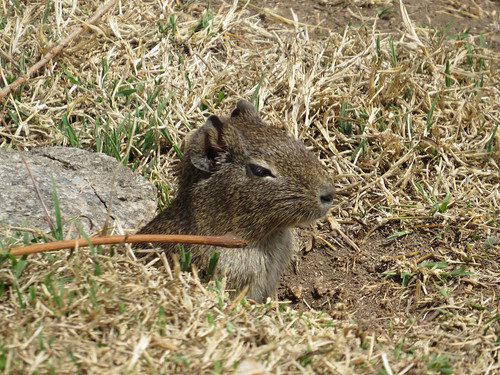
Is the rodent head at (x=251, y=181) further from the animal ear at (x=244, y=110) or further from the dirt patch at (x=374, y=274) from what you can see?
the dirt patch at (x=374, y=274)

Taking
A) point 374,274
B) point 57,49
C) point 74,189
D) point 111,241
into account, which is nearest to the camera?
point 111,241

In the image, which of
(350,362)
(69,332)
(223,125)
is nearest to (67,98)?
(223,125)

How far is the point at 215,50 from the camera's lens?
8492mm

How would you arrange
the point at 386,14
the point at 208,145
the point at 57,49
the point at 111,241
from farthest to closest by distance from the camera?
1. the point at 386,14
2. the point at 57,49
3. the point at 208,145
4. the point at 111,241

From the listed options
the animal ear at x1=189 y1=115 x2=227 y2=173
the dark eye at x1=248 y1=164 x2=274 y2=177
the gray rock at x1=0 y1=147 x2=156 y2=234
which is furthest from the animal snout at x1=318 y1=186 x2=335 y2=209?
the gray rock at x1=0 y1=147 x2=156 y2=234

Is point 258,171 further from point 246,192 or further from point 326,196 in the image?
point 326,196

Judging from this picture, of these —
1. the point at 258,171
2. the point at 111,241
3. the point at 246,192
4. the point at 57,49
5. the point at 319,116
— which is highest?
the point at 57,49

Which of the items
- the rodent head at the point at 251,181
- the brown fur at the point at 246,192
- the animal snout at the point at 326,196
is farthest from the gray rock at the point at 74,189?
the animal snout at the point at 326,196

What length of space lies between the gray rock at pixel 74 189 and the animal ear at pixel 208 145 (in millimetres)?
677

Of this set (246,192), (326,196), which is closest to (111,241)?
(246,192)

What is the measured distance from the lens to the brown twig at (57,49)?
7656mm

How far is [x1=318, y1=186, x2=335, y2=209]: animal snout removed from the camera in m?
6.13

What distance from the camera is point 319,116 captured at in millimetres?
7996

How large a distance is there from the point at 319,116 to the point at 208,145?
6.48 feet
